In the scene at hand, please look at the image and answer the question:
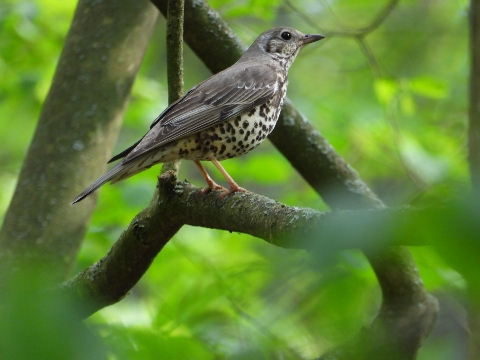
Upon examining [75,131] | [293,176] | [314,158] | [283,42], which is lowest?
[293,176]

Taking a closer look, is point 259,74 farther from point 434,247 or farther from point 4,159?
point 4,159

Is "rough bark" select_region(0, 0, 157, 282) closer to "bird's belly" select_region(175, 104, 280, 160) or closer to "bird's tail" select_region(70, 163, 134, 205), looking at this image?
"bird's tail" select_region(70, 163, 134, 205)

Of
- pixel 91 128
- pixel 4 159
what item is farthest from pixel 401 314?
pixel 4 159

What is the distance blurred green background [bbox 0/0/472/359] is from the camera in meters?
1.34

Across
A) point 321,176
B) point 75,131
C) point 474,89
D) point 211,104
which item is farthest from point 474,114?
point 75,131

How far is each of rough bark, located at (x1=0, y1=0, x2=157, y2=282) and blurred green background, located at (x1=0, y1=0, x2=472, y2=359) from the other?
815 mm

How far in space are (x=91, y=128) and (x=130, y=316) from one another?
1651 mm

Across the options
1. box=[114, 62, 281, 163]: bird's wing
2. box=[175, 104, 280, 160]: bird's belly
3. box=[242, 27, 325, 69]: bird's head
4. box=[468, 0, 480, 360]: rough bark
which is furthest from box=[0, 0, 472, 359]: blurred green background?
box=[114, 62, 281, 163]: bird's wing

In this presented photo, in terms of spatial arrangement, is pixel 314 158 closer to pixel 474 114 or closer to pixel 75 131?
pixel 75 131

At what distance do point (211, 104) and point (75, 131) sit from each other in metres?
1.24

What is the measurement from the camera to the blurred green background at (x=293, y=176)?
4.39ft

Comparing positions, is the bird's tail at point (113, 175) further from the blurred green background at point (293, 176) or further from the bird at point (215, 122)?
the blurred green background at point (293, 176)

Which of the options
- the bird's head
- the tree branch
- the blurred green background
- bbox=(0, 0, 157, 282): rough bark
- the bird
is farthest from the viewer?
the bird's head

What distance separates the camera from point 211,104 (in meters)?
4.67
